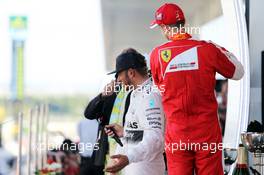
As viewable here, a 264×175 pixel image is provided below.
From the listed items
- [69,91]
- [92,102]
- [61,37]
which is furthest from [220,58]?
[61,37]

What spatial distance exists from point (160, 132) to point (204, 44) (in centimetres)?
48

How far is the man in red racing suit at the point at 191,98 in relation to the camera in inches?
142

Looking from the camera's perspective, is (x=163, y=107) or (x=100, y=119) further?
(x=100, y=119)

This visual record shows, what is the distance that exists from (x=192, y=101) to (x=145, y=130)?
0.29 m

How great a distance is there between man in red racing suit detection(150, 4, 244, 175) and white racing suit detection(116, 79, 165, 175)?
0.07m

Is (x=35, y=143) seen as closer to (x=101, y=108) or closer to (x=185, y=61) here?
(x=101, y=108)

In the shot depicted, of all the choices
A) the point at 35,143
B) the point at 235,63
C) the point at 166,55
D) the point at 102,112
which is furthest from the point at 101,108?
the point at 35,143

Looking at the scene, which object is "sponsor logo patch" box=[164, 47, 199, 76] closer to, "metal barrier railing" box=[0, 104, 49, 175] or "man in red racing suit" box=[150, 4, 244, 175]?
"man in red racing suit" box=[150, 4, 244, 175]

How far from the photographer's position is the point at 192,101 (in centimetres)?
361

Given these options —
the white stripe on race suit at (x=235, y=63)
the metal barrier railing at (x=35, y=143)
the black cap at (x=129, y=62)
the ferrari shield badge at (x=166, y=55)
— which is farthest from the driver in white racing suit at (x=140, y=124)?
the metal barrier railing at (x=35, y=143)

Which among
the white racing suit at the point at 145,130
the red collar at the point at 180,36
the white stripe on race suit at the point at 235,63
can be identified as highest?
the red collar at the point at 180,36

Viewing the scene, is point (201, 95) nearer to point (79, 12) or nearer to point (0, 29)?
point (79, 12)

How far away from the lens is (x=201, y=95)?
3.62 meters

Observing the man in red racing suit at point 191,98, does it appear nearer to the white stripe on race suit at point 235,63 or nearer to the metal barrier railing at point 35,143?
the white stripe on race suit at point 235,63
